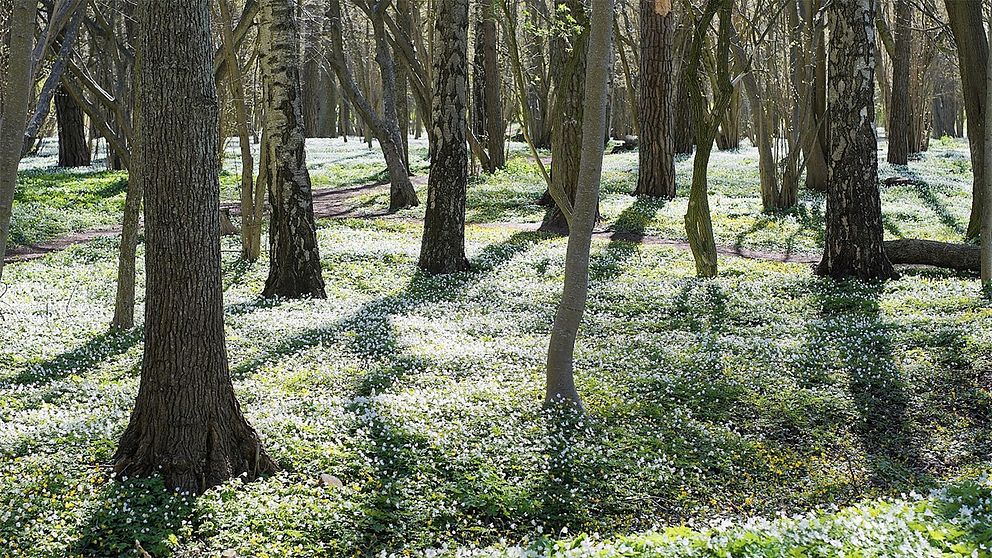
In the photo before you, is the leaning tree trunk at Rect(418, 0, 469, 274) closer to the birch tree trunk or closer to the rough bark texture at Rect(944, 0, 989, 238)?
the birch tree trunk

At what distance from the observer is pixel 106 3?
67.5ft

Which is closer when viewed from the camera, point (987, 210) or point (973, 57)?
point (987, 210)

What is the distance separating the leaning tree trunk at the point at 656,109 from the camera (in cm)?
2312

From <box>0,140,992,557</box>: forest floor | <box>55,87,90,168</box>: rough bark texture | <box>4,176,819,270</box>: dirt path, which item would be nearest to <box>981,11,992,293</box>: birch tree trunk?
<box>0,140,992,557</box>: forest floor

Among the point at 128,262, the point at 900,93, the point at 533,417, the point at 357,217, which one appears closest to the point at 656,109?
the point at 357,217

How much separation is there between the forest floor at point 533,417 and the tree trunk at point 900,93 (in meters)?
18.4

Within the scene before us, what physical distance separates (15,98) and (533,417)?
15.8 ft

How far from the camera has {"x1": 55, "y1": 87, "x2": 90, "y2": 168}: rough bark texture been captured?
102 ft

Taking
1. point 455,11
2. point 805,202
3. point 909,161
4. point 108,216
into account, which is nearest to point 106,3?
point 108,216

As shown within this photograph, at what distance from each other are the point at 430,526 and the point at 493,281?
8.17 meters

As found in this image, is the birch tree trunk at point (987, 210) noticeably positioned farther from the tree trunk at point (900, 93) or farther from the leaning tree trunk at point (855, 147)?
the tree trunk at point (900, 93)

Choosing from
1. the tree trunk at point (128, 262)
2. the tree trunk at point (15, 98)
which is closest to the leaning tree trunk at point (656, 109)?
the tree trunk at point (128, 262)

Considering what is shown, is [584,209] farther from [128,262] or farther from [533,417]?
[128,262]

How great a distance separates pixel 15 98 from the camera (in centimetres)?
564
